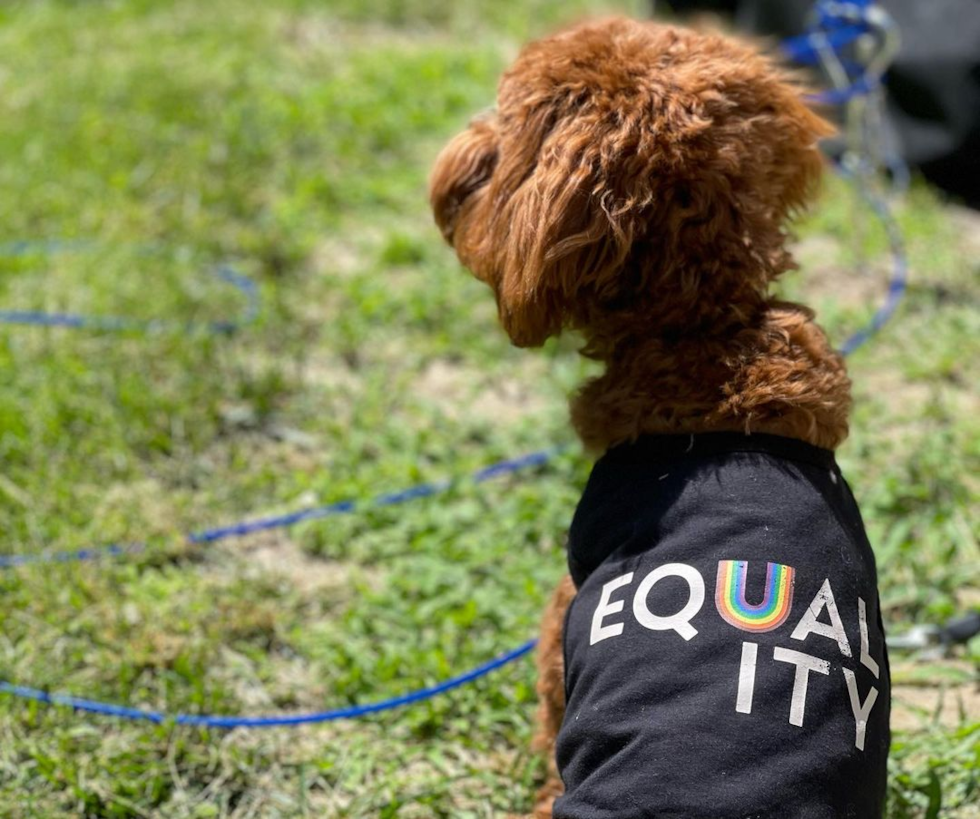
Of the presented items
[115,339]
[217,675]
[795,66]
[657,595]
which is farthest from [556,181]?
[795,66]

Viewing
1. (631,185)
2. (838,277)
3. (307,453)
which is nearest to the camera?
(631,185)

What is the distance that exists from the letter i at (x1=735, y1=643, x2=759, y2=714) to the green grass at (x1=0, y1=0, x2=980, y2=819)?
0.95m

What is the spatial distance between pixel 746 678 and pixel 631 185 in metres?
0.92

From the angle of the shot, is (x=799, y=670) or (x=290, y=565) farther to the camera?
(x=290, y=565)

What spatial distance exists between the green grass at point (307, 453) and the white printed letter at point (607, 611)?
0.87 meters

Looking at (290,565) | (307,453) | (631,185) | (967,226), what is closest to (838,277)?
(967,226)

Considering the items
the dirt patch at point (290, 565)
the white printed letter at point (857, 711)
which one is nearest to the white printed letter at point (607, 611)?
the white printed letter at point (857, 711)

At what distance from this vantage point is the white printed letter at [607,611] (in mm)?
A: 1817

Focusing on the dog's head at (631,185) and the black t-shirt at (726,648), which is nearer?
the black t-shirt at (726,648)

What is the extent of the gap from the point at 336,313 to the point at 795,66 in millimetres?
2661

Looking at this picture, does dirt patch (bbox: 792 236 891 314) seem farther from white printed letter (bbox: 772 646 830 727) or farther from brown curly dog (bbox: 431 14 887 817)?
white printed letter (bbox: 772 646 830 727)

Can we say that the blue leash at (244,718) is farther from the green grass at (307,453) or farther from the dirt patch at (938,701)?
the dirt patch at (938,701)

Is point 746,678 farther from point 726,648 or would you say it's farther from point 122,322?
point 122,322

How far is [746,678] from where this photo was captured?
168 centimetres
